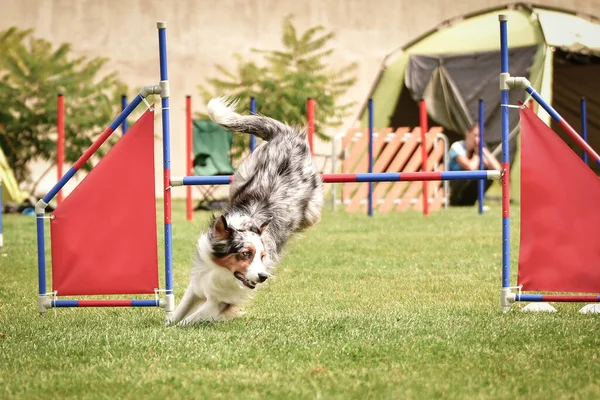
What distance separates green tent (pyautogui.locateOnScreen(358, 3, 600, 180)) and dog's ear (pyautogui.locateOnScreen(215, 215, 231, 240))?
10.2 m

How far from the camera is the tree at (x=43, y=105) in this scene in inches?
578

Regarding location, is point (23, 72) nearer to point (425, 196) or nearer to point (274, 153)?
point (425, 196)

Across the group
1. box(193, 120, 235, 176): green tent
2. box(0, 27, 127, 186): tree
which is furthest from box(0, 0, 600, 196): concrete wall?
box(193, 120, 235, 176): green tent

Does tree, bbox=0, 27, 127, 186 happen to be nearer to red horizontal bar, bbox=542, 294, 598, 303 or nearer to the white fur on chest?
the white fur on chest

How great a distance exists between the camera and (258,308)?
5133mm

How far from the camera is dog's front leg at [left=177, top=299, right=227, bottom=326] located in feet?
15.3

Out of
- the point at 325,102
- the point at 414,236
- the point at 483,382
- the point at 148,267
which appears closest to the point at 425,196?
the point at 414,236

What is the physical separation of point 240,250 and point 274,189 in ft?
2.67

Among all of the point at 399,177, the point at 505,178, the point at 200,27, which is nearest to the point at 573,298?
the point at 505,178

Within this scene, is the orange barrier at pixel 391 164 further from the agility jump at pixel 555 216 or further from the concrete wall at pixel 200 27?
the agility jump at pixel 555 216

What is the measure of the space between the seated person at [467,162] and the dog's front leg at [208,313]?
8.84 m

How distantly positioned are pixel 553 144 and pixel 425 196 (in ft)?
23.4

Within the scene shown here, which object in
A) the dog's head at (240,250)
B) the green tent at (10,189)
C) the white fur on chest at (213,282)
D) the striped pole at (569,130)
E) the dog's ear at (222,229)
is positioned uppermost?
the striped pole at (569,130)

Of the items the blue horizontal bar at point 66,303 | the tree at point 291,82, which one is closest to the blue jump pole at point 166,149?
the blue horizontal bar at point 66,303
